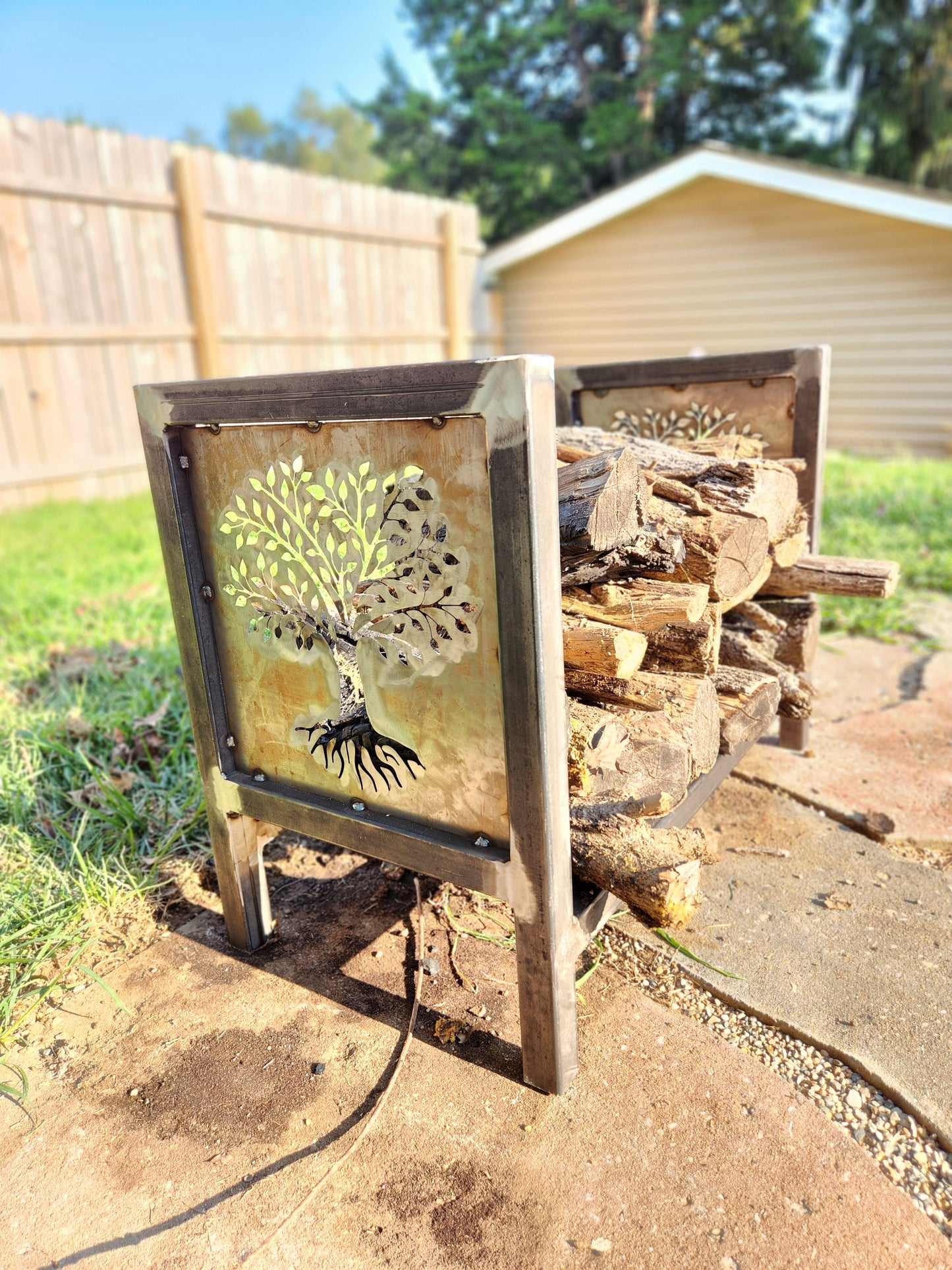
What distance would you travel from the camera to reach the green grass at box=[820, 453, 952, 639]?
13.2 feet

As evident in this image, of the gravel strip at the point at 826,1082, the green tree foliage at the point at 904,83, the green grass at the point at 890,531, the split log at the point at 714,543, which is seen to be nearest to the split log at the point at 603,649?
the split log at the point at 714,543

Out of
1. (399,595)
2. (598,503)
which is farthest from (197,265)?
(399,595)

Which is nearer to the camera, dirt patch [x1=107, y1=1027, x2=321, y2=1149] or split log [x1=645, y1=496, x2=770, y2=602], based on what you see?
dirt patch [x1=107, y1=1027, x2=321, y2=1149]

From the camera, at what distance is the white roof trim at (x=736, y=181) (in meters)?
8.85

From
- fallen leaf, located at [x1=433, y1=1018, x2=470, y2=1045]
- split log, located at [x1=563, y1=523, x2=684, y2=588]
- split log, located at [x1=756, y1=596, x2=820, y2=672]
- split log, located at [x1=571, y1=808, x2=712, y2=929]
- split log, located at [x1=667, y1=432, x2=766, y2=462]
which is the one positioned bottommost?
fallen leaf, located at [x1=433, y1=1018, x2=470, y2=1045]

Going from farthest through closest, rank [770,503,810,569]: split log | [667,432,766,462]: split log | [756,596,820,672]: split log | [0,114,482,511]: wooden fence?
[0,114,482,511]: wooden fence
[756,596,820,672]: split log
[667,432,766,462]: split log
[770,503,810,569]: split log

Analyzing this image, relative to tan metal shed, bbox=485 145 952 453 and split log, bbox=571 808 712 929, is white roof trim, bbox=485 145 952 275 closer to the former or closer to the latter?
tan metal shed, bbox=485 145 952 453

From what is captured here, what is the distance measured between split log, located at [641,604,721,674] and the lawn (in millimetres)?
1273

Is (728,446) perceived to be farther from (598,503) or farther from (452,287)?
(452,287)

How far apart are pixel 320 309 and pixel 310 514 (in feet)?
27.5

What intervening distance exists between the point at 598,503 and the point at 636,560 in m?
0.29

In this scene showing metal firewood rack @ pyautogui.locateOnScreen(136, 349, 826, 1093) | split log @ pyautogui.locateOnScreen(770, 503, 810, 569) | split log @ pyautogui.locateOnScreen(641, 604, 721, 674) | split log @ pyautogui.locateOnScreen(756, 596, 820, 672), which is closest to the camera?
metal firewood rack @ pyautogui.locateOnScreen(136, 349, 826, 1093)

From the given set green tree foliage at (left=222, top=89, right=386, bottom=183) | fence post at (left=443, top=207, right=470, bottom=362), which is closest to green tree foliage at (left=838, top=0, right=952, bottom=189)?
fence post at (left=443, top=207, right=470, bottom=362)

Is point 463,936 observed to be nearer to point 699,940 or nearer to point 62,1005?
point 699,940
